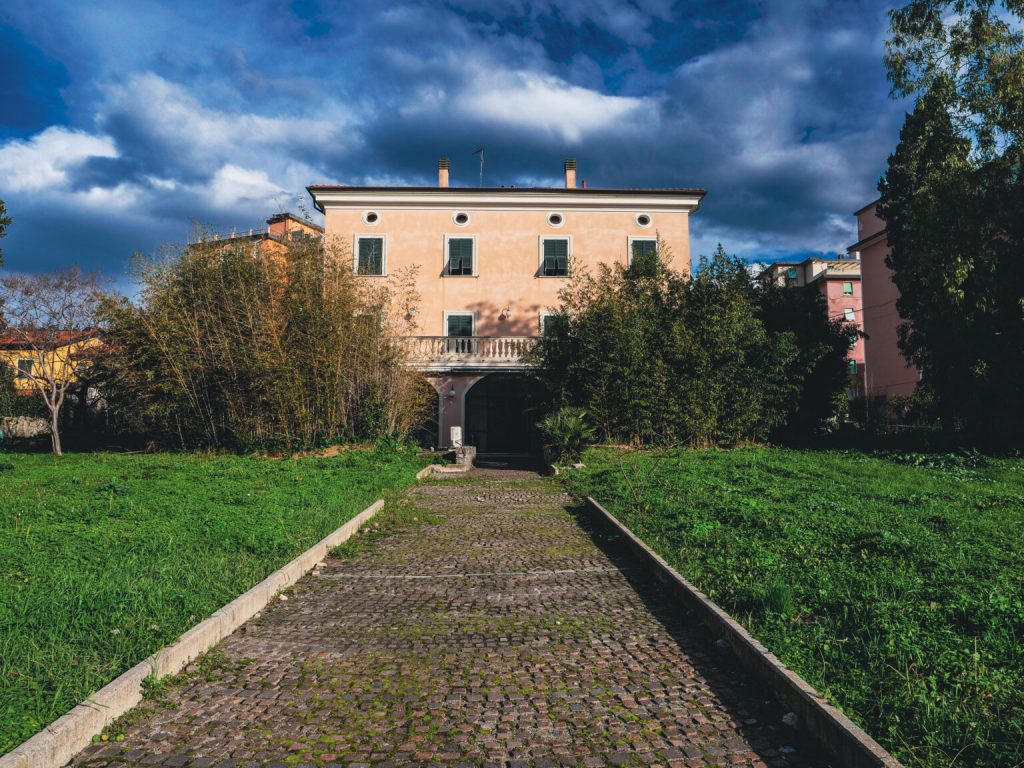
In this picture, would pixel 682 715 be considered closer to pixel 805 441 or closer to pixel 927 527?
pixel 927 527

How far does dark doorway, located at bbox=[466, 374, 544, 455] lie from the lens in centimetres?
2286

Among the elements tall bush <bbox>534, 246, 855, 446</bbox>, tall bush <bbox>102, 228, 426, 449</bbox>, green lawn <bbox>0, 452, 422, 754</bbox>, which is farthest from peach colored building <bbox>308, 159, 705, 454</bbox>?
green lawn <bbox>0, 452, 422, 754</bbox>

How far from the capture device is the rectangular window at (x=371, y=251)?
23969mm

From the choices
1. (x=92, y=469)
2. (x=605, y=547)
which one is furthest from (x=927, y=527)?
(x=92, y=469)

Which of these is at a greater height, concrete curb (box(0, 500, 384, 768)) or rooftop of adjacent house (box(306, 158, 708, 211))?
rooftop of adjacent house (box(306, 158, 708, 211))

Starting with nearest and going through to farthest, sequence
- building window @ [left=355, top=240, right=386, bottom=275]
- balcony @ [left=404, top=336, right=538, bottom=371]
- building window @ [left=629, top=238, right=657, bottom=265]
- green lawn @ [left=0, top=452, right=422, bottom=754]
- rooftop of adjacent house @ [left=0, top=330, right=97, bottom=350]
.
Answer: green lawn @ [left=0, top=452, right=422, bottom=754], rooftop of adjacent house @ [left=0, top=330, right=97, bottom=350], balcony @ [left=404, top=336, right=538, bottom=371], building window @ [left=355, top=240, right=386, bottom=275], building window @ [left=629, top=238, right=657, bottom=265]

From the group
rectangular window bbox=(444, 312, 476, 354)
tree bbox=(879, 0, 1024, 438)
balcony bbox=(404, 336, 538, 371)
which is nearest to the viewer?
tree bbox=(879, 0, 1024, 438)

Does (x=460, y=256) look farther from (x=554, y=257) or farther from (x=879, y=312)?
(x=879, y=312)

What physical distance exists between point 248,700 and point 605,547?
4.52 m

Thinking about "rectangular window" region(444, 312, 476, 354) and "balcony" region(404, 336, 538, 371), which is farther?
"rectangular window" region(444, 312, 476, 354)

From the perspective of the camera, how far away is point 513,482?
1334 cm

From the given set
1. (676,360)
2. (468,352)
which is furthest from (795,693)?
(468,352)

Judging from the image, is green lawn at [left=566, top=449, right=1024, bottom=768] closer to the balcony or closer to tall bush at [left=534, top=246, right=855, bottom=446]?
tall bush at [left=534, top=246, right=855, bottom=446]

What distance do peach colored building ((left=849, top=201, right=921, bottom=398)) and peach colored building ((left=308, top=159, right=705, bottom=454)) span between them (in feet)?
45.7
